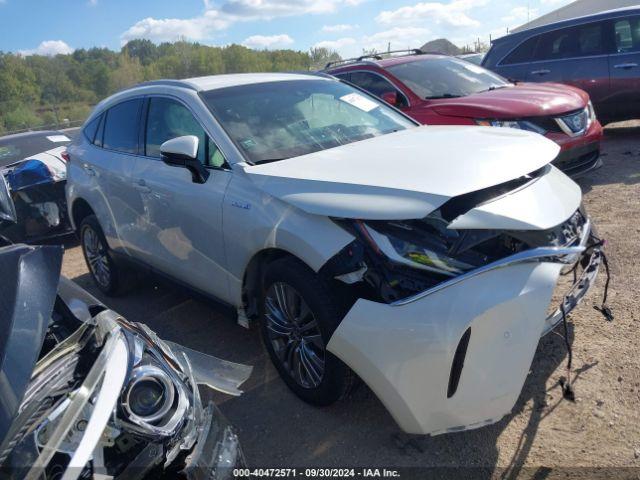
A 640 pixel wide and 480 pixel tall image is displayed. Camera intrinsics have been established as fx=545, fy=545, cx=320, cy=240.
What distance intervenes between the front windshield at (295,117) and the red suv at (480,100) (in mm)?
1919

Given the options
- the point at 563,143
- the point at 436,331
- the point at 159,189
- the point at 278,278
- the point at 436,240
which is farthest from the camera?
the point at 563,143

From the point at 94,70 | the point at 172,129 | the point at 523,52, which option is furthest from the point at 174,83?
the point at 94,70

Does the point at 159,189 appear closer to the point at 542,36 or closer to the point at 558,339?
the point at 558,339

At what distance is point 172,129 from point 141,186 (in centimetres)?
49

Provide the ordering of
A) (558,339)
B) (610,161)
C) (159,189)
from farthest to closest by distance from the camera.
→ (610,161) → (159,189) → (558,339)

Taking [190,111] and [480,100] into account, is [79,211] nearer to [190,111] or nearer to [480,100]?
→ [190,111]

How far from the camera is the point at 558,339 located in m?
3.33

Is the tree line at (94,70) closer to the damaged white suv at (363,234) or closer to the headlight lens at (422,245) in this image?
the damaged white suv at (363,234)

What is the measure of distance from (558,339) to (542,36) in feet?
22.8

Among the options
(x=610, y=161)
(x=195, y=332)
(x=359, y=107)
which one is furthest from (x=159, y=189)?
(x=610, y=161)

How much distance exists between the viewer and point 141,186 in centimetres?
398

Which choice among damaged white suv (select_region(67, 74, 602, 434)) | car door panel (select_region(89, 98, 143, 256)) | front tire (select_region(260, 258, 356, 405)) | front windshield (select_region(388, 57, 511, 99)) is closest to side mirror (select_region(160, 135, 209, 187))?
damaged white suv (select_region(67, 74, 602, 434))

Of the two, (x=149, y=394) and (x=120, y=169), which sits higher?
(x=120, y=169)

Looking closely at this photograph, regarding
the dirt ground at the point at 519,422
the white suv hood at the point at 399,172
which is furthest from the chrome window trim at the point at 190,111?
the dirt ground at the point at 519,422
